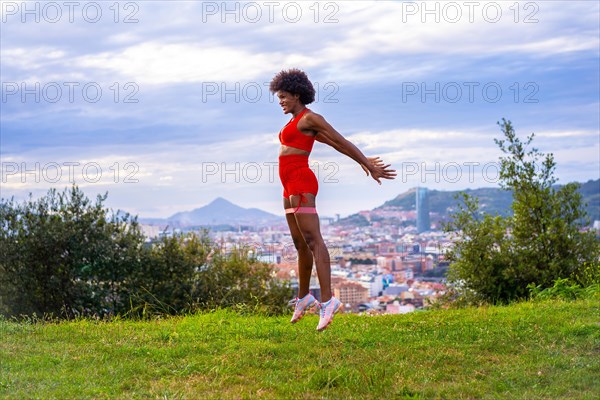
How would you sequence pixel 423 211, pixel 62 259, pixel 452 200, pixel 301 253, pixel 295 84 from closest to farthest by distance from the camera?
1. pixel 295 84
2. pixel 301 253
3. pixel 62 259
4. pixel 452 200
5. pixel 423 211

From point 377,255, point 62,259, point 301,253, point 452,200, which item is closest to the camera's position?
point 301,253

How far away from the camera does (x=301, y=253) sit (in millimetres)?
7547

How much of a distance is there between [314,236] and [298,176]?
1.96 ft

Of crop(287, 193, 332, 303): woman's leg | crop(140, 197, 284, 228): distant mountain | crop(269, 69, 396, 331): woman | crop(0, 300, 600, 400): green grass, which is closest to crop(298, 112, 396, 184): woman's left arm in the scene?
crop(269, 69, 396, 331): woman

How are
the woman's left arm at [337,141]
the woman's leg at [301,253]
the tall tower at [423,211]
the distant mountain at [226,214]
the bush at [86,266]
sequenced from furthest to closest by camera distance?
the distant mountain at [226,214]
the tall tower at [423,211]
the bush at [86,266]
the woman's leg at [301,253]
the woman's left arm at [337,141]

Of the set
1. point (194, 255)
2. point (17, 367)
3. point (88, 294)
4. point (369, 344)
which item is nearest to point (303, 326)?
point (369, 344)

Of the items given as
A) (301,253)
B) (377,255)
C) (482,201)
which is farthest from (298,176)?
(377,255)

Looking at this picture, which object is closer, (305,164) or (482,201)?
(305,164)

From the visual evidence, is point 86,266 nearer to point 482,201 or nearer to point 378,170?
point 482,201

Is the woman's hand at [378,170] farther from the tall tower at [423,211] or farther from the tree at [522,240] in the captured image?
the tall tower at [423,211]

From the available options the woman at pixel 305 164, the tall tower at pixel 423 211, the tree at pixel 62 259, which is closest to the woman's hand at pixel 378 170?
the woman at pixel 305 164

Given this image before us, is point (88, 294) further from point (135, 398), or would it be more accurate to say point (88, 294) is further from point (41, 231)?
point (135, 398)

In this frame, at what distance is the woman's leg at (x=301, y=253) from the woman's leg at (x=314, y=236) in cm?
16

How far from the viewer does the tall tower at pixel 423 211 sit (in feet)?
96.3
